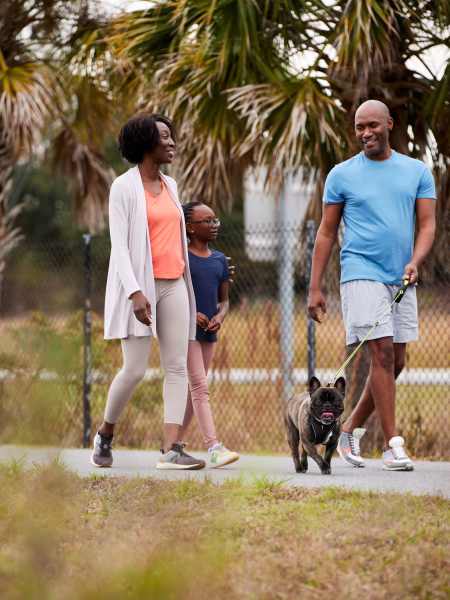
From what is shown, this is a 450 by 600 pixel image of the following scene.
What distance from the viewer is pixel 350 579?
4195 mm

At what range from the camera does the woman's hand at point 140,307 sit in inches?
250

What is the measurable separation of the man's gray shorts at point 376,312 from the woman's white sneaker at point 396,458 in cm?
57

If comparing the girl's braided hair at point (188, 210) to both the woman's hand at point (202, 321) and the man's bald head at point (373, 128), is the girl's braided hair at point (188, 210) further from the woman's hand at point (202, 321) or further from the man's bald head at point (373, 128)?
the man's bald head at point (373, 128)

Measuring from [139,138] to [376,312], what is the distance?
162 centimetres

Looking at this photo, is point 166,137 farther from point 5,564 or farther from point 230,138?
point 230,138

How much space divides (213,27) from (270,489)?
5874 millimetres

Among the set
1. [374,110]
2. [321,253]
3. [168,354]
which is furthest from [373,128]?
[168,354]

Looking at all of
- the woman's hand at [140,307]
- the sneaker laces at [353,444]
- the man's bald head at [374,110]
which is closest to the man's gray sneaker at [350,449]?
the sneaker laces at [353,444]

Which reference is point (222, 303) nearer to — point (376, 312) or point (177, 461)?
point (177, 461)

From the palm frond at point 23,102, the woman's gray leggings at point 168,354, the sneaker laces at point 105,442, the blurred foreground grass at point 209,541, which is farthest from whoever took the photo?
the palm frond at point 23,102

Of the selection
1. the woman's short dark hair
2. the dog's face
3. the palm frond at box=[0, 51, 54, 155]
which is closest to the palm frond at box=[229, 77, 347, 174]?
the woman's short dark hair

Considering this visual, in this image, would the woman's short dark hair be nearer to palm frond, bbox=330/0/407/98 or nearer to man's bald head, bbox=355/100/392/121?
man's bald head, bbox=355/100/392/121

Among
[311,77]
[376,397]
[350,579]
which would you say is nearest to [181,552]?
[350,579]

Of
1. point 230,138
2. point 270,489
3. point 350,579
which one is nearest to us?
point 350,579
